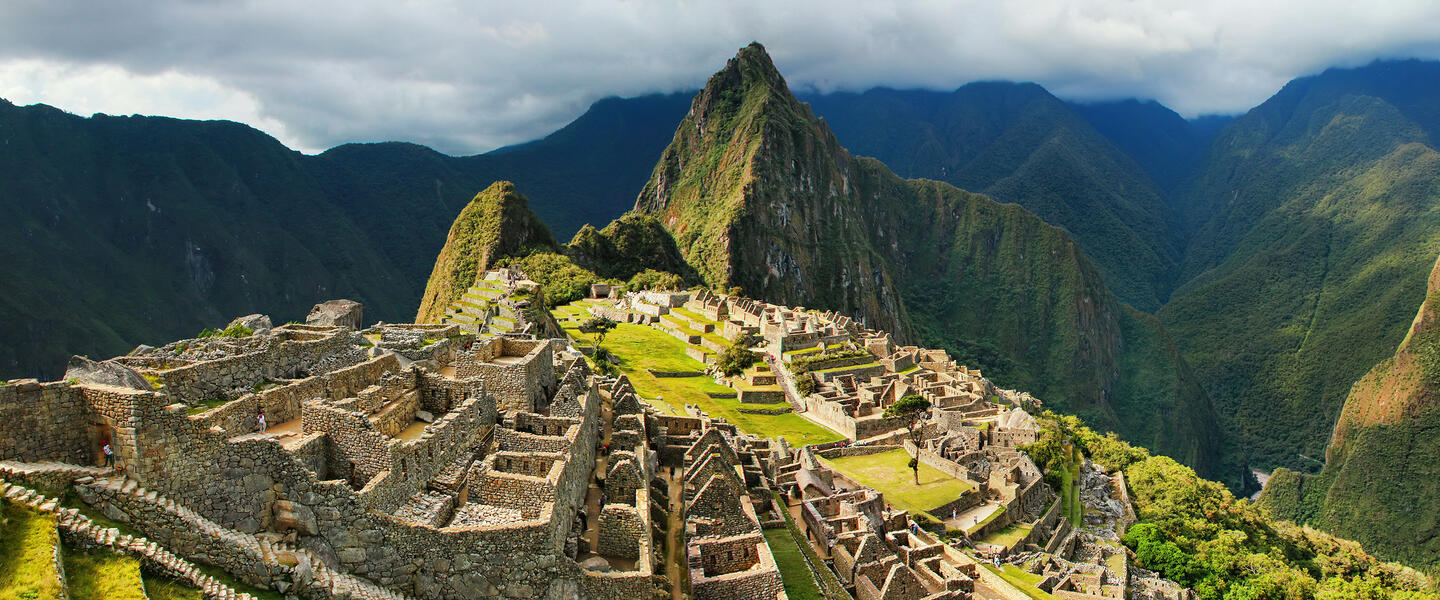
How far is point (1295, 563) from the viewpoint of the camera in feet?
165

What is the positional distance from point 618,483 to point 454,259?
319ft

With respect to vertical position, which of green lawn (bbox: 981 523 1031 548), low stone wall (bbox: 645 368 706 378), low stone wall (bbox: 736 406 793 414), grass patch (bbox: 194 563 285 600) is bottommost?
green lawn (bbox: 981 523 1031 548)

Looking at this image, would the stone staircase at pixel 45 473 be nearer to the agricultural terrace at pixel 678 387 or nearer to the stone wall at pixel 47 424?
the stone wall at pixel 47 424

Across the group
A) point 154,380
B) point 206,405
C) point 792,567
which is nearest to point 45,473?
point 154,380

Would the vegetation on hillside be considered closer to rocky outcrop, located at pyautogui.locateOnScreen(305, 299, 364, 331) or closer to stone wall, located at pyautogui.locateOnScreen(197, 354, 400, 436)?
rocky outcrop, located at pyautogui.locateOnScreen(305, 299, 364, 331)

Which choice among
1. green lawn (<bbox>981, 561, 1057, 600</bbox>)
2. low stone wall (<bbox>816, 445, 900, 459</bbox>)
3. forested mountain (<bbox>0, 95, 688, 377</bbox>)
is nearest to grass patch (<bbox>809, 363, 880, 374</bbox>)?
low stone wall (<bbox>816, 445, 900, 459</bbox>)

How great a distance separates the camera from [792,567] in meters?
18.1

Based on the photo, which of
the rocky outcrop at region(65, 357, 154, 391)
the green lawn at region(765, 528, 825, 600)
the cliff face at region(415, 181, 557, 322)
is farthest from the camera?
the cliff face at region(415, 181, 557, 322)

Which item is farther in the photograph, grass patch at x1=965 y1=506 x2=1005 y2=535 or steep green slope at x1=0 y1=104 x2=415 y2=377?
steep green slope at x1=0 y1=104 x2=415 y2=377

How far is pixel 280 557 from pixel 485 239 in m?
97.3

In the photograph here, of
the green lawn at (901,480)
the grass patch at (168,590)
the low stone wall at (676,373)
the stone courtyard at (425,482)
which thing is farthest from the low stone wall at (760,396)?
the grass patch at (168,590)

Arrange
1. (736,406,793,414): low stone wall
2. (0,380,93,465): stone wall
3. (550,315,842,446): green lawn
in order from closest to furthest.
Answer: (0,380,93,465): stone wall < (550,315,842,446): green lawn < (736,406,793,414): low stone wall

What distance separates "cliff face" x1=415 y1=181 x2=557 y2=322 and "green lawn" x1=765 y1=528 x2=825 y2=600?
81962 millimetres

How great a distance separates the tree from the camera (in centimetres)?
4581
